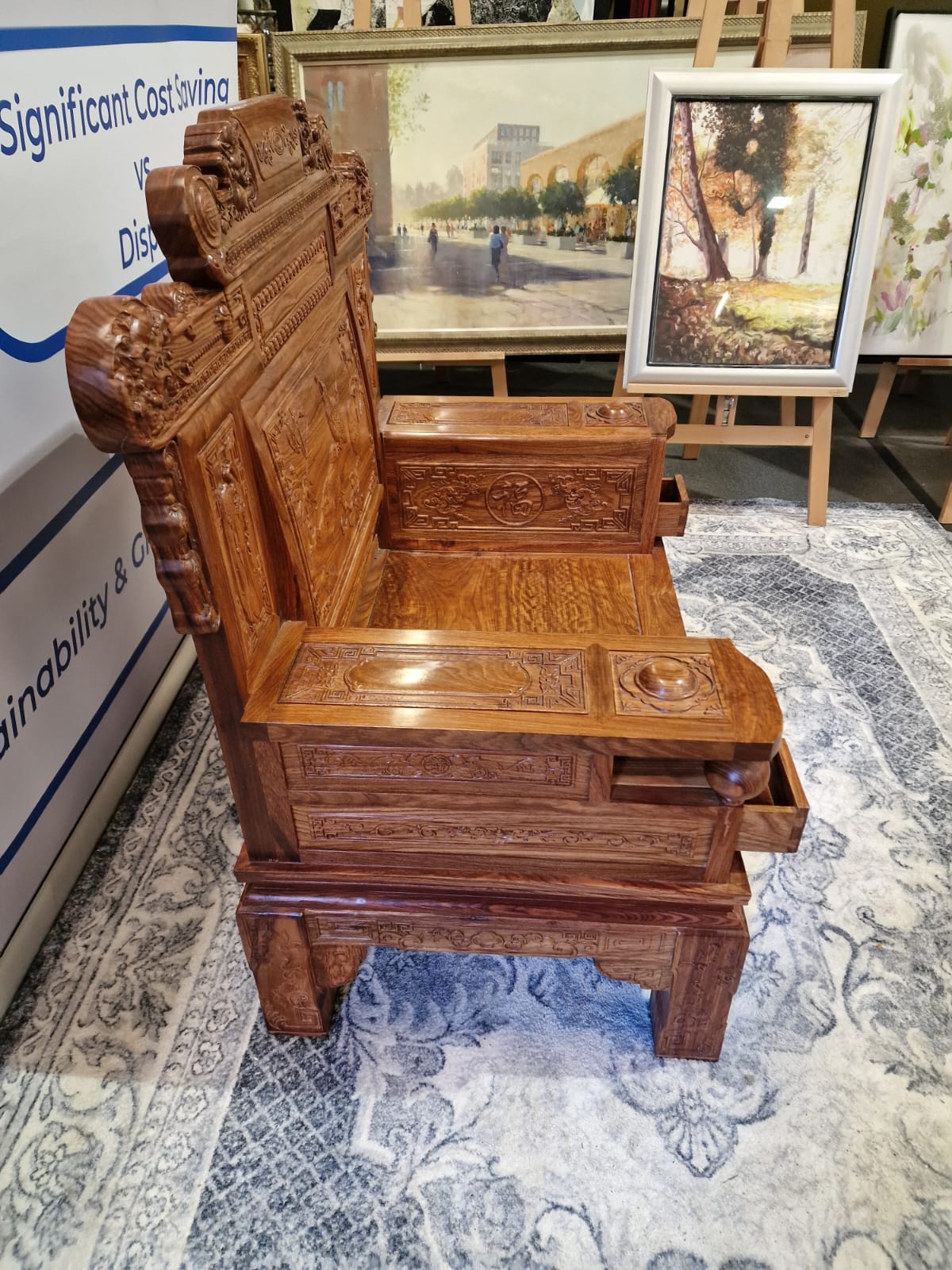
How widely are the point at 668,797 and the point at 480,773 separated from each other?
0.80 feet

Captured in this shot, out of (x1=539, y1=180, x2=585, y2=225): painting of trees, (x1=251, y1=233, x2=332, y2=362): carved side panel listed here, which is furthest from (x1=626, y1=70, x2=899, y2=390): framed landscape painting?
(x1=251, y1=233, x2=332, y2=362): carved side panel

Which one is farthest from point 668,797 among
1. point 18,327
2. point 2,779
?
point 18,327

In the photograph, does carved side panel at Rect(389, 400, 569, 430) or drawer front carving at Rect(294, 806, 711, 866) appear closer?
drawer front carving at Rect(294, 806, 711, 866)

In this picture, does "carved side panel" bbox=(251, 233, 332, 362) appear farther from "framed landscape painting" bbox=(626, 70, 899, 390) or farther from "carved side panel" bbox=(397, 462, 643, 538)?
"framed landscape painting" bbox=(626, 70, 899, 390)

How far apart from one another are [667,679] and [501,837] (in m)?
0.31

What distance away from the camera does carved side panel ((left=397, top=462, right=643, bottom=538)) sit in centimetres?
174

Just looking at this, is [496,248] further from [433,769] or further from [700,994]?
[700,994]

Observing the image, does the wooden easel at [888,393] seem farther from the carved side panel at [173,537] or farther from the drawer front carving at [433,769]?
the carved side panel at [173,537]

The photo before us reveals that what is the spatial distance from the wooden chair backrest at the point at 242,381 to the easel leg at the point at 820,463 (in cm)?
182

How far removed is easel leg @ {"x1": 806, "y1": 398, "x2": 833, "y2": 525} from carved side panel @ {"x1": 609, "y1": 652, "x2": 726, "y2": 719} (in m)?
1.99

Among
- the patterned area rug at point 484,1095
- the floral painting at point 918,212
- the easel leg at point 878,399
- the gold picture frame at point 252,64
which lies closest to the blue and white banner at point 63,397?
the patterned area rug at point 484,1095

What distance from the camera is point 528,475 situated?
1743mm

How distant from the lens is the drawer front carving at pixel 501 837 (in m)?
1.11

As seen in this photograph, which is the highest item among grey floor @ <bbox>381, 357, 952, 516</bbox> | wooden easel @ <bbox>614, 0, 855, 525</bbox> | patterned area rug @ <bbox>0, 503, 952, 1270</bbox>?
wooden easel @ <bbox>614, 0, 855, 525</bbox>
